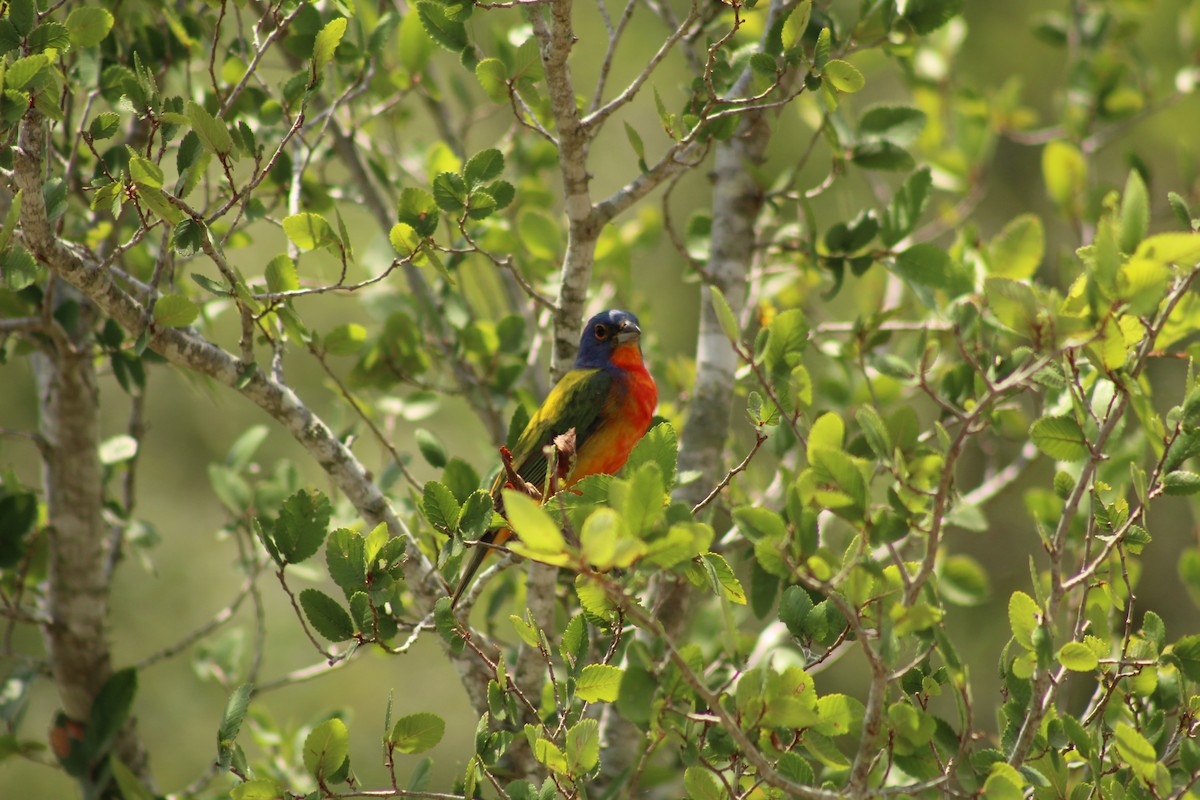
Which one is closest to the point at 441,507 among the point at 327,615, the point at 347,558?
the point at 347,558

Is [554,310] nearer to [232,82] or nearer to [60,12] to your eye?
[232,82]

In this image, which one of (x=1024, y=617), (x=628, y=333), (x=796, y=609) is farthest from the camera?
(x=628, y=333)

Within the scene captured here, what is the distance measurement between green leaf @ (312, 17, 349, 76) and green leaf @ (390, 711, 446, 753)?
1.54 m

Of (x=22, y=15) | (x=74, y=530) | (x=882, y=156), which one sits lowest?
(x=74, y=530)

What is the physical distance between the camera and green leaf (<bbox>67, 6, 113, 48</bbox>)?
265 centimetres

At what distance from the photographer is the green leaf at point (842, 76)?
8.71 feet

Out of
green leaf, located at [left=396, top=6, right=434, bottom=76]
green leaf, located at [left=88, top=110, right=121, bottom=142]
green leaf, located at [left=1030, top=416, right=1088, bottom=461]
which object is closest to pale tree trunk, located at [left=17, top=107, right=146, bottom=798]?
green leaf, located at [left=88, top=110, right=121, bottom=142]

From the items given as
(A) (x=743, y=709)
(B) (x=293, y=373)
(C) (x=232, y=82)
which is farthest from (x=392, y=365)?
(B) (x=293, y=373)

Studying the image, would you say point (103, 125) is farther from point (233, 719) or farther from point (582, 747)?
point (582, 747)

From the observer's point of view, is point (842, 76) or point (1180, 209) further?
point (842, 76)

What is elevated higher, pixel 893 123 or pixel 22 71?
pixel 22 71

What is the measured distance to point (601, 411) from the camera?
416cm

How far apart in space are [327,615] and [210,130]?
1.09m

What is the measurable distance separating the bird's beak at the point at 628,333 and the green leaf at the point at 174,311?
1943 mm
